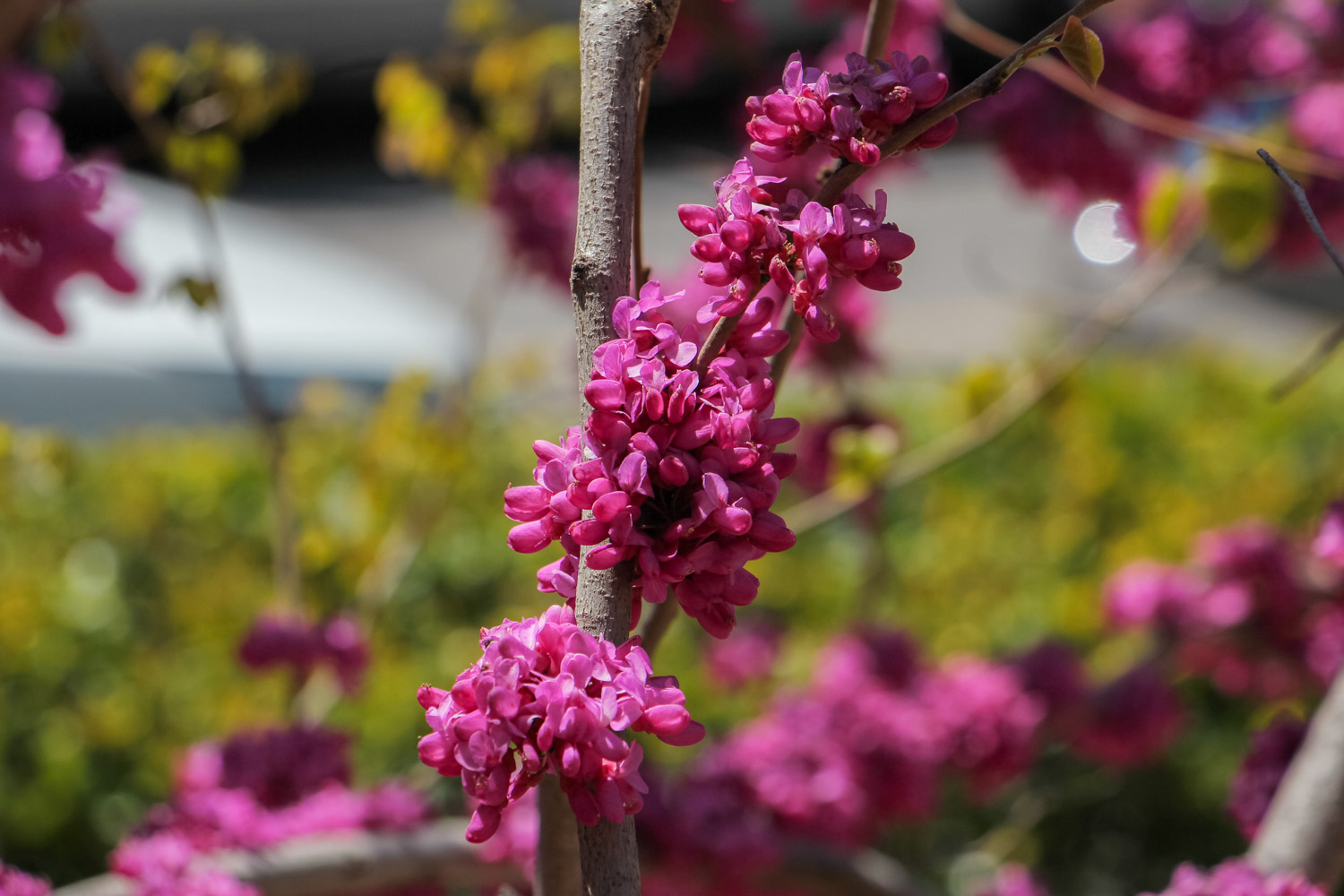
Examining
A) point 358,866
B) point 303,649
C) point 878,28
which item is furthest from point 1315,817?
point 303,649

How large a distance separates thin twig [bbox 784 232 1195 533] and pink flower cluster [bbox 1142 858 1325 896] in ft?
1.78

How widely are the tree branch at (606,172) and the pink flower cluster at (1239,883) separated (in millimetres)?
481

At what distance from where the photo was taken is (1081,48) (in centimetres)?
61

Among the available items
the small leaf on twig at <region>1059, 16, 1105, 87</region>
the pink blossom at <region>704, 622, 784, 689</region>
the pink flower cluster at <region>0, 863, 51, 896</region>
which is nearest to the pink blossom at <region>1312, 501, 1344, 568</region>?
the small leaf on twig at <region>1059, 16, 1105, 87</region>

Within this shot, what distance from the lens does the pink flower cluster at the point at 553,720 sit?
532mm

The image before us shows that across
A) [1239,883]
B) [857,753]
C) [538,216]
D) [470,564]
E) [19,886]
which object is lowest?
[1239,883]

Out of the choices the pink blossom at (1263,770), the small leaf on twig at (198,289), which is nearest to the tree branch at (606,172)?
the pink blossom at (1263,770)

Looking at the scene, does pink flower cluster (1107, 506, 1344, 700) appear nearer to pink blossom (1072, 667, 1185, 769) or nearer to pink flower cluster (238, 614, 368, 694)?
pink blossom (1072, 667, 1185, 769)

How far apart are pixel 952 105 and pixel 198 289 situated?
99 centimetres

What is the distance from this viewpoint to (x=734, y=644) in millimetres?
2252

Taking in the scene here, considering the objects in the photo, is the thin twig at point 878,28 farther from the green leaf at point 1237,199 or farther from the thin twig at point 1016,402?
the green leaf at point 1237,199

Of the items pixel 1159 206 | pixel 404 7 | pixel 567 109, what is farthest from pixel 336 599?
pixel 404 7

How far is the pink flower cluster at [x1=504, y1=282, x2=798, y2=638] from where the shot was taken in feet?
1.82

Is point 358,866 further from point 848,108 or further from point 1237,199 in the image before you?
point 1237,199
